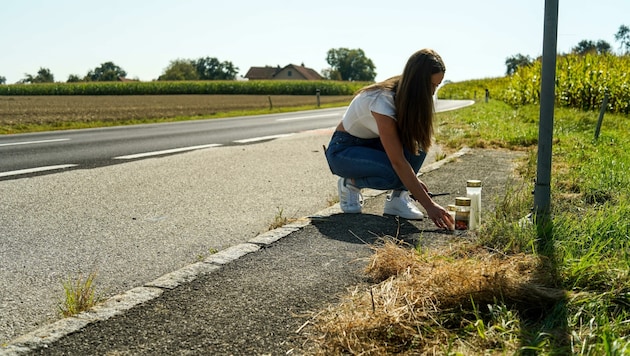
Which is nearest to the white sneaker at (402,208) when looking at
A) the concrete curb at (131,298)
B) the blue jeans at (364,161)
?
the blue jeans at (364,161)

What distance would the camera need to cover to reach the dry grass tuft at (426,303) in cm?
227

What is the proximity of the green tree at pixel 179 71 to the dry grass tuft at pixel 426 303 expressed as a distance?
119 meters

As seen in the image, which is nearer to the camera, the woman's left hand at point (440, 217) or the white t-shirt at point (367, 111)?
the woman's left hand at point (440, 217)

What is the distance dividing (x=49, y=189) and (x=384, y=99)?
399 cm

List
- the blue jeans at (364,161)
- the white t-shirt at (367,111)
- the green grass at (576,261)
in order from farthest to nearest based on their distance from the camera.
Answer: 1. the blue jeans at (364,161)
2. the white t-shirt at (367,111)
3. the green grass at (576,261)

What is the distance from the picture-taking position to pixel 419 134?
4.27 m

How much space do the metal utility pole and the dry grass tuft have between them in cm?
74

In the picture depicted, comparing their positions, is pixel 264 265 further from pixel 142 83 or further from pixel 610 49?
pixel 142 83

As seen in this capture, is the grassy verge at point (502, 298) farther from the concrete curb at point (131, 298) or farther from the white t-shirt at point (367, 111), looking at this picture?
the white t-shirt at point (367, 111)

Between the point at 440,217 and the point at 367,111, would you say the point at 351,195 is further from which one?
the point at 440,217

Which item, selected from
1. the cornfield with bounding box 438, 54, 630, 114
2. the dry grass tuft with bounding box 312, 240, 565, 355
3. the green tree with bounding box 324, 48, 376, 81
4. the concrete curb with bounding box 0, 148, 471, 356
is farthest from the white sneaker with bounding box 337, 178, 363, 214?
the green tree with bounding box 324, 48, 376, 81

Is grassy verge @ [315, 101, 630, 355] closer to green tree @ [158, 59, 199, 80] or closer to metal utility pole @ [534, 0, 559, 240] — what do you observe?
metal utility pole @ [534, 0, 559, 240]

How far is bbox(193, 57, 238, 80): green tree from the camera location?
137250 mm

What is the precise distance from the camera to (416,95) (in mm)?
4133
